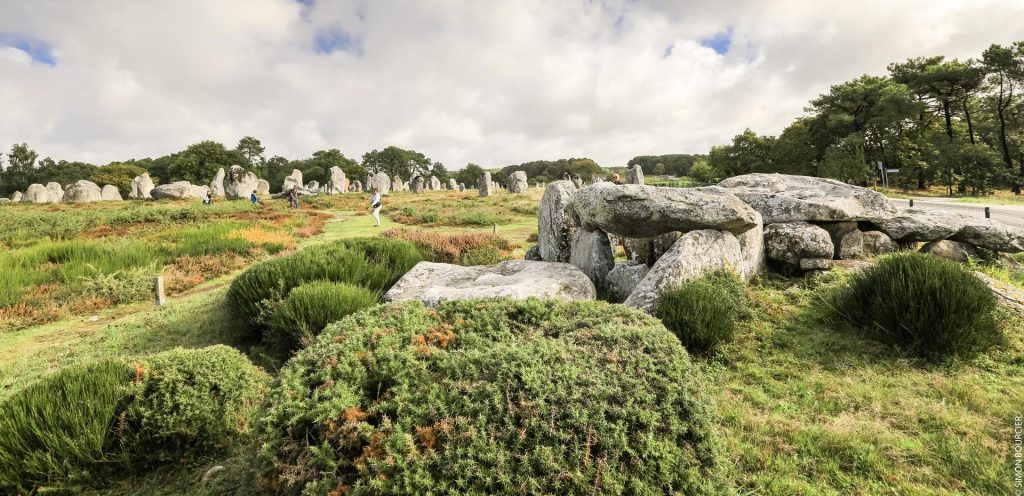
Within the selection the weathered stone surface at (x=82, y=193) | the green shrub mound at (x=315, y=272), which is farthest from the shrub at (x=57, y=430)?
the weathered stone surface at (x=82, y=193)

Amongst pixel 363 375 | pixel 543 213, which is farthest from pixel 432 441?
pixel 543 213

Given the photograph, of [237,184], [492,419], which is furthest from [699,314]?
[237,184]

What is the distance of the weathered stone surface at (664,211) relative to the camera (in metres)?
7.38

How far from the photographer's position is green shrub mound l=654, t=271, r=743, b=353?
18.0 feet

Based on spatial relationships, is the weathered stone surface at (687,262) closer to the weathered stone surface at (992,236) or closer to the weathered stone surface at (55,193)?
the weathered stone surface at (992,236)

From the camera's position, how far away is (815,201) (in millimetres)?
8352

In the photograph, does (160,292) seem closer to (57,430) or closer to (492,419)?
(57,430)

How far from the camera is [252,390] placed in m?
4.30

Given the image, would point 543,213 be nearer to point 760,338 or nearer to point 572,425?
point 760,338

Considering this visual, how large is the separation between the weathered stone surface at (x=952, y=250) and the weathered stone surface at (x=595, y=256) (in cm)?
598

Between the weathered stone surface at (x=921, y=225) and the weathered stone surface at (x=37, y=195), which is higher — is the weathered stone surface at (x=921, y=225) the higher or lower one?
the lower one

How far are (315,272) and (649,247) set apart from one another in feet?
20.2

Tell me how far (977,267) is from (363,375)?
10258 millimetres

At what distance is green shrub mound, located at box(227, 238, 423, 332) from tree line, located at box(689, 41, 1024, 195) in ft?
143
